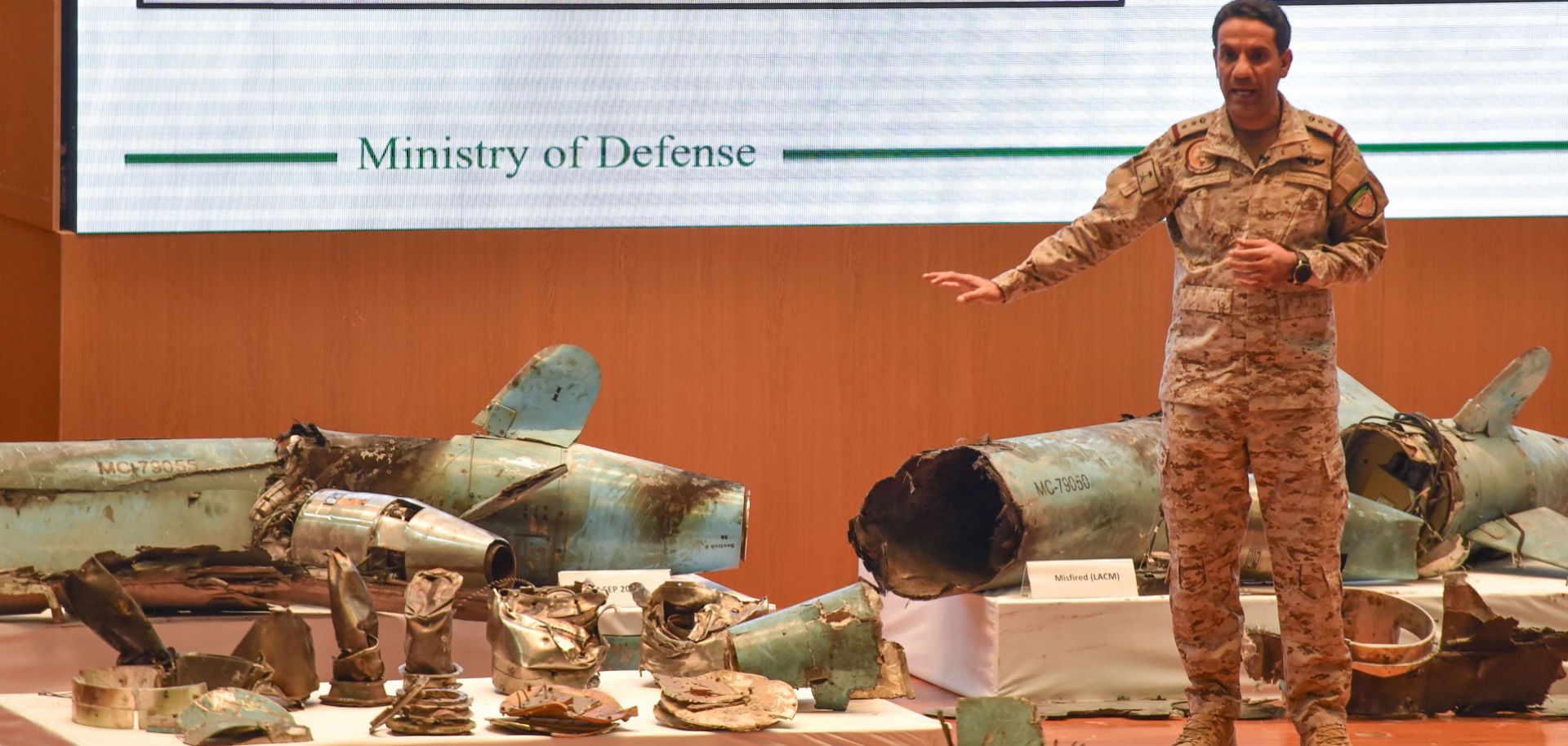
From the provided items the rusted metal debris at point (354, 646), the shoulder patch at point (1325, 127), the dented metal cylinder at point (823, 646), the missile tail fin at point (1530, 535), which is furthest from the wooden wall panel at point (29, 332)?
the missile tail fin at point (1530, 535)

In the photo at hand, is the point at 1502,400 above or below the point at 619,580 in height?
above

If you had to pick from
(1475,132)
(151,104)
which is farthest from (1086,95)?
(151,104)

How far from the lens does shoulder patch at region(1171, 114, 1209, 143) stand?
313 cm

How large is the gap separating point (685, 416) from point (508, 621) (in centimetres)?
204

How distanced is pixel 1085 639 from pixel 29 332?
3259 millimetres

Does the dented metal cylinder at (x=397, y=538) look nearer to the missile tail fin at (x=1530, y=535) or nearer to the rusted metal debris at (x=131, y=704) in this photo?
the rusted metal debris at (x=131, y=704)

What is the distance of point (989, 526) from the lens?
4.36 m

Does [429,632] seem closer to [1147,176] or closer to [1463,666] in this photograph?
[1147,176]

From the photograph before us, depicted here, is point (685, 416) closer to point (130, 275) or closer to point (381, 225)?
point (381, 225)

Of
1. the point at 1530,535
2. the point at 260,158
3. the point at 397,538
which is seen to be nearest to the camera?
the point at 397,538

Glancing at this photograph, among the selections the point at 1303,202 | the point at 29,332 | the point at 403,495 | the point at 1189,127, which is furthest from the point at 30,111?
the point at 1303,202

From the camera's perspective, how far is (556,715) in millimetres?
2787

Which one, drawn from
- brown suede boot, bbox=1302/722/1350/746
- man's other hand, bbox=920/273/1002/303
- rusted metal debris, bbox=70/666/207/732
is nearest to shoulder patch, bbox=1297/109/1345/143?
man's other hand, bbox=920/273/1002/303

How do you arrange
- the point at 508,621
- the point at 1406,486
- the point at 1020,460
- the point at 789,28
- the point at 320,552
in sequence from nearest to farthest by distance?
the point at 508,621
the point at 320,552
the point at 1020,460
the point at 1406,486
the point at 789,28
